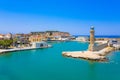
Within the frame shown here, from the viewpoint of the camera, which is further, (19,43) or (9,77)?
(19,43)

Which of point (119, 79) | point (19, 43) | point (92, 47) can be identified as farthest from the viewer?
point (19, 43)

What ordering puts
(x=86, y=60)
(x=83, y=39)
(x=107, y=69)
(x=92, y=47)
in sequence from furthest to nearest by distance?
(x=83, y=39) → (x=92, y=47) → (x=86, y=60) → (x=107, y=69)

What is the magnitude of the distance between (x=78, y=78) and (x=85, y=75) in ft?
3.69

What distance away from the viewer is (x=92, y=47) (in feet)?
79.3

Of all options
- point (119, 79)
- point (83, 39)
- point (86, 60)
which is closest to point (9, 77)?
point (119, 79)

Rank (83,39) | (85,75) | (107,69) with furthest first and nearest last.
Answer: (83,39) < (107,69) < (85,75)

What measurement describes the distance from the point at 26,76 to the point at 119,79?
201 inches

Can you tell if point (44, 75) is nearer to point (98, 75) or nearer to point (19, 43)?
point (98, 75)

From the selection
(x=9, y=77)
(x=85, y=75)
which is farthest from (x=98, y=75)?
(x=9, y=77)

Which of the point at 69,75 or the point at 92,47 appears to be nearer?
the point at 69,75

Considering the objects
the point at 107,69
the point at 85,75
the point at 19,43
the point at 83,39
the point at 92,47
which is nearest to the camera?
the point at 85,75

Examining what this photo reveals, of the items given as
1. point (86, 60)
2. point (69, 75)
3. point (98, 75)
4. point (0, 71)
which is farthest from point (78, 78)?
point (86, 60)

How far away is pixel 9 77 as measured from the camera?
12.0 meters

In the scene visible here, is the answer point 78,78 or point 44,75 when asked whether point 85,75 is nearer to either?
point 78,78
